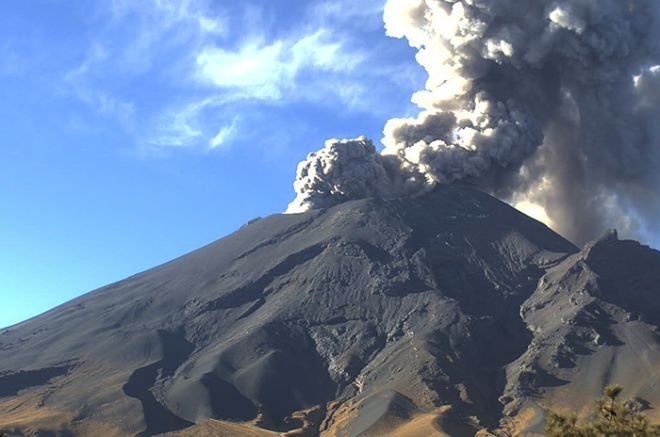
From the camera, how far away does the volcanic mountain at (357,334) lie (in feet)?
315

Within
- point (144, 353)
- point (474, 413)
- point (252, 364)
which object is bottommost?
point (474, 413)

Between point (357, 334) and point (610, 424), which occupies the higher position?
point (357, 334)

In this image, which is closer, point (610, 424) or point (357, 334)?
point (610, 424)

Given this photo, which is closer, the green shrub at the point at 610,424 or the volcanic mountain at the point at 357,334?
the green shrub at the point at 610,424

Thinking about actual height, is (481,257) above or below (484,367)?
above

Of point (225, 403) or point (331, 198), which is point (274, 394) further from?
point (331, 198)

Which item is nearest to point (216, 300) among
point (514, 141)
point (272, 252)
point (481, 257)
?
point (272, 252)

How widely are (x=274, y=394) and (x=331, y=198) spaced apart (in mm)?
57029

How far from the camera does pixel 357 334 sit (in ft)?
385

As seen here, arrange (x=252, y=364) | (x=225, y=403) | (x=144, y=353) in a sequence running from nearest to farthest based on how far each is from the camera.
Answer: (x=225, y=403) → (x=252, y=364) → (x=144, y=353)

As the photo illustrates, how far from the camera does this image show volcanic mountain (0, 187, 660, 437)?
9588 cm

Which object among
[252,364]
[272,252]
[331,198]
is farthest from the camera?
[331,198]

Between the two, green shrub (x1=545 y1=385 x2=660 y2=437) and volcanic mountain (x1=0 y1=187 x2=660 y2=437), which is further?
volcanic mountain (x1=0 y1=187 x2=660 y2=437)

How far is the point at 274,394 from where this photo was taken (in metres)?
102
